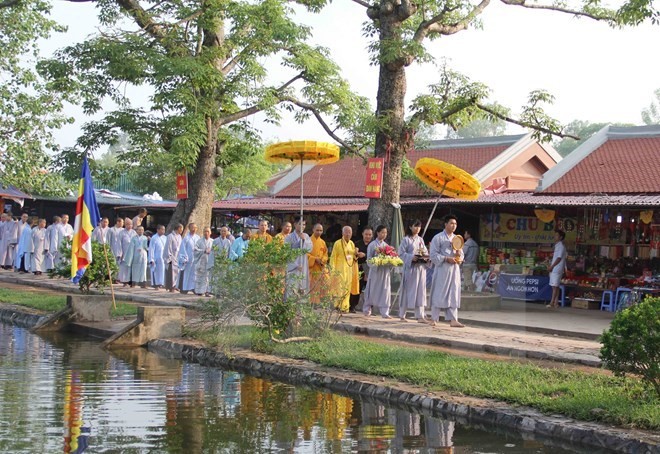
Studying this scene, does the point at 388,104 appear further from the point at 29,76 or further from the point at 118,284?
the point at 29,76

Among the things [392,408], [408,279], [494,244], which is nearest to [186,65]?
[408,279]

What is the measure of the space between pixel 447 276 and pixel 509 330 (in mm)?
1490

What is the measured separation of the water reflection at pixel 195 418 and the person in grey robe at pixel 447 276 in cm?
548

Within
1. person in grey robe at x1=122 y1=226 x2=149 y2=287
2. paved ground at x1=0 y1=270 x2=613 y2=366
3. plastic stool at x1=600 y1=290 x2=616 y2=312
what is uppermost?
person in grey robe at x1=122 y1=226 x2=149 y2=287

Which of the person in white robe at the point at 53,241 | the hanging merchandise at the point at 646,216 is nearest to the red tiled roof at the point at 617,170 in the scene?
the hanging merchandise at the point at 646,216

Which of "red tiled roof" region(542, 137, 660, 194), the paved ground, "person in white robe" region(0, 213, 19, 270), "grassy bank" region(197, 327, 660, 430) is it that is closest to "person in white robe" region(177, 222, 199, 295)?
the paved ground

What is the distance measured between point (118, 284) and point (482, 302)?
10673mm

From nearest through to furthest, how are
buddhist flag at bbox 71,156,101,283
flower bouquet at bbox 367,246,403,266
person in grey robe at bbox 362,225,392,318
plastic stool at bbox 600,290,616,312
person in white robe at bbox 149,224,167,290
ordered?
buddhist flag at bbox 71,156,101,283 < flower bouquet at bbox 367,246,403,266 < person in grey robe at bbox 362,225,392,318 < plastic stool at bbox 600,290,616,312 < person in white robe at bbox 149,224,167,290

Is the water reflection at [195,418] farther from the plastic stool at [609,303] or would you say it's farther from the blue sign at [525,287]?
the blue sign at [525,287]

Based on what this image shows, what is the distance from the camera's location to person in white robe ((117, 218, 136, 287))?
75.5 ft

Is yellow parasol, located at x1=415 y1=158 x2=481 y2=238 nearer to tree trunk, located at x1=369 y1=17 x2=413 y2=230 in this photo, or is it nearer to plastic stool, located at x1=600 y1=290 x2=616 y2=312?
tree trunk, located at x1=369 y1=17 x2=413 y2=230

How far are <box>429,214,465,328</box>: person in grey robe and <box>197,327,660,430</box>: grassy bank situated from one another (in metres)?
3.41

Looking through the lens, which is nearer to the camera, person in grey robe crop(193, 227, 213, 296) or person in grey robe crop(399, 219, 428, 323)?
person in grey robe crop(399, 219, 428, 323)

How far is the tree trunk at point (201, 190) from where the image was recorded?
22.4 m
